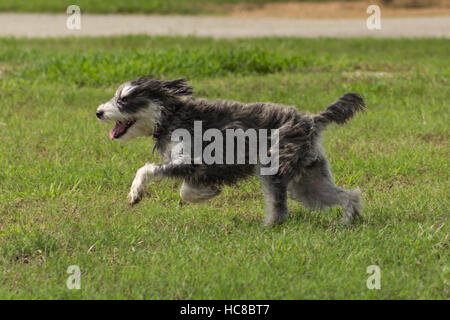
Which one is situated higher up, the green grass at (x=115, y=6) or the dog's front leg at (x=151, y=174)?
the green grass at (x=115, y=6)

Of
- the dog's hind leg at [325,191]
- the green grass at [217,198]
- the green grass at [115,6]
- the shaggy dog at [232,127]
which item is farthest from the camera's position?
the green grass at [115,6]

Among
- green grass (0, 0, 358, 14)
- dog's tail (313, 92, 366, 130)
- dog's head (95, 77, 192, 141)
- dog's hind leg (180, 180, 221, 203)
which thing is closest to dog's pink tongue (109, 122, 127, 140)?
dog's head (95, 77, 192, 141)

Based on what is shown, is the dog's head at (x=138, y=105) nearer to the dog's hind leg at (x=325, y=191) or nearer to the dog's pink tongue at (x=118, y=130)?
the dog's pink tongue at (x=118, y=130)

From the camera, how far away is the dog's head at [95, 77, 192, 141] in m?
5.55

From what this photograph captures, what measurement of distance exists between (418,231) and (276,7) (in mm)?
14841

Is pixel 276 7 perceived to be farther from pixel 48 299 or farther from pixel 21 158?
pixel 48 299

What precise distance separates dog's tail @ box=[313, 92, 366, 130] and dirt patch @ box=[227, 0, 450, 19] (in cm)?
1293

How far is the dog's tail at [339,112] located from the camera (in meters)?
5.82

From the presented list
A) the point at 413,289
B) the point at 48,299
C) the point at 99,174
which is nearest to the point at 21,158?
the point at 99,174

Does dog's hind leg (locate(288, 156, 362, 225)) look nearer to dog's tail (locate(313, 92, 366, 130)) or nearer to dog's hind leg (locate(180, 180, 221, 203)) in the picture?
dog's tail (locate(313, 92, 366, 130))

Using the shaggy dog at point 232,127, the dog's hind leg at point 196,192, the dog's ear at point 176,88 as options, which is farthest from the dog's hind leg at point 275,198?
the dog's ear at point 176,88

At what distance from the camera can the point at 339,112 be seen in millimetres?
5848

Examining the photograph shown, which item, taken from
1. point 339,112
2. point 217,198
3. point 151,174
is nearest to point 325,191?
point 339,112

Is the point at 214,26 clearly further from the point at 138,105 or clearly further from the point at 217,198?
the point at 138,105
